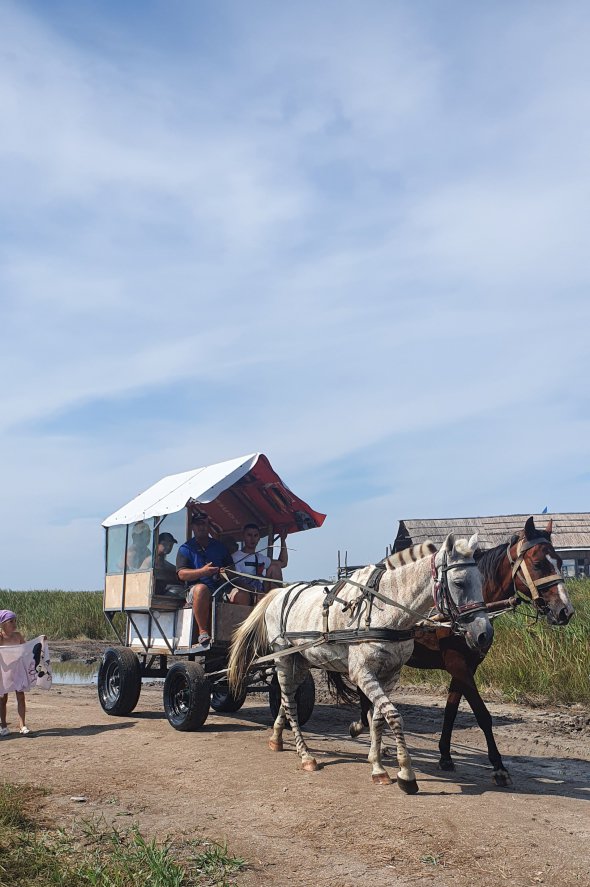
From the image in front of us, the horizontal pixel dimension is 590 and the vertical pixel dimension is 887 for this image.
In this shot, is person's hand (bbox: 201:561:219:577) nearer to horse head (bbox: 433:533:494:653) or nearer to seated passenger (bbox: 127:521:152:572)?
seated passenger (bbox: 127:521:152:572)

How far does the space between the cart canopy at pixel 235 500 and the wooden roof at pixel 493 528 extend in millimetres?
22247

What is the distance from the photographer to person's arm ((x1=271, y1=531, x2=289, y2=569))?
444 inches

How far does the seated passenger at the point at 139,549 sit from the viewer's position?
426 inches

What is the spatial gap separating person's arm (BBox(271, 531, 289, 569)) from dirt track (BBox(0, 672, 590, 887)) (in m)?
2.05

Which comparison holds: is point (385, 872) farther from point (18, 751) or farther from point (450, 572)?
point (18, 751)

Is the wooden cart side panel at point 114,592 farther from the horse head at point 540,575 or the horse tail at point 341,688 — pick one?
the horse head at point 540,575

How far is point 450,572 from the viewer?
696 centimetres

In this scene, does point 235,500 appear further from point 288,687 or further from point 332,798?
point 332,798

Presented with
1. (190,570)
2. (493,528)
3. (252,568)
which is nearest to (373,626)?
(190,570)

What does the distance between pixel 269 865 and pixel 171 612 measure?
5.50 meters

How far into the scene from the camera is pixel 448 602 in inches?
272

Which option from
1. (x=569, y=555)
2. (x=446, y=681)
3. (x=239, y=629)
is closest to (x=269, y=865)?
(x=239, y=629)

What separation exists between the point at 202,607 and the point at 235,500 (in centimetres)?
182

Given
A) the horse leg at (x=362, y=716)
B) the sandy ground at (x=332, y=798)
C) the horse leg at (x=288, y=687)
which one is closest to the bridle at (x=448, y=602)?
the sandy ground at (x=332, y=798)
